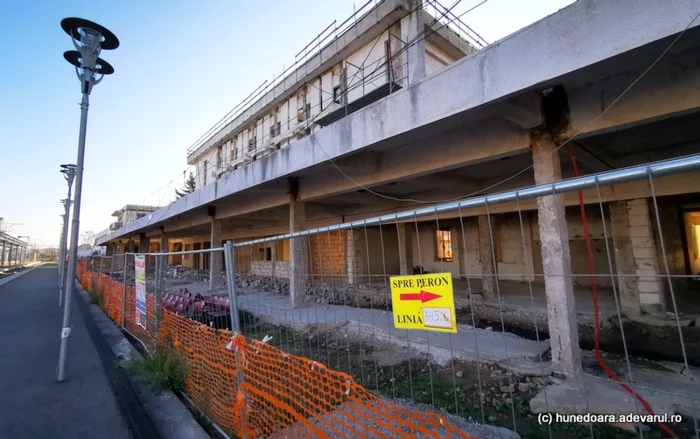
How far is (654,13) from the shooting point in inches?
110

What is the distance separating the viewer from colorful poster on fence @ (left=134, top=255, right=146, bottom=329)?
5886 millimetres

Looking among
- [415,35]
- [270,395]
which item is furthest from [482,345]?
[415,35]

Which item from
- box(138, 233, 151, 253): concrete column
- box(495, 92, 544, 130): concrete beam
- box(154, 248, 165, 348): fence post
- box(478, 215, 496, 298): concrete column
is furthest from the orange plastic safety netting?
box(138, 233, 151, 253): concrete column

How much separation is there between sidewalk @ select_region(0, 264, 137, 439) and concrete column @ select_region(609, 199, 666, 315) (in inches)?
400

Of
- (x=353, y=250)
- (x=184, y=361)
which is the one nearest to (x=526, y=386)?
(x=184, y=361)

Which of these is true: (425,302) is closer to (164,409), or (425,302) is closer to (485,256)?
(164,409)

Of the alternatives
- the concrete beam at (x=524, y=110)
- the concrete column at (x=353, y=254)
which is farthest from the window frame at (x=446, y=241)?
the concrete beam at (x=524, y=110)

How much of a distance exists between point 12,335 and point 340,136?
8.47m

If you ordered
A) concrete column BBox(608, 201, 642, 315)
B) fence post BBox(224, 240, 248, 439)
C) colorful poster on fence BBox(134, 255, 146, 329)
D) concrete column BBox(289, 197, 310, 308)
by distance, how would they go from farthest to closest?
concrete column BBox(289, 197, 310, 308) < concrete column BBox(608, 201, 642, 315) < colorful poster on fence BBox(134, 255, 146, 329) < fence post BBox(224, 240, 248, 439)

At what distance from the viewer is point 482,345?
5.27m

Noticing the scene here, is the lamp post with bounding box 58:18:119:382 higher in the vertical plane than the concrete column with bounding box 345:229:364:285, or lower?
higher

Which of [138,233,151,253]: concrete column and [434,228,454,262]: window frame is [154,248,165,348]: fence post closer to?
[434,228,454,262]: window frame

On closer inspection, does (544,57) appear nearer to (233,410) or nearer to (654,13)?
(654,13)

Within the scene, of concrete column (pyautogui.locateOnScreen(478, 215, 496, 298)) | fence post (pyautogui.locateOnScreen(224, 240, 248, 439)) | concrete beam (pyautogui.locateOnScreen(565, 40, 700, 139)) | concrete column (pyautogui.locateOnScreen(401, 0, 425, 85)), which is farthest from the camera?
concrete column (pyautogui.locateOnScreen(401, 0, 425, 85))
